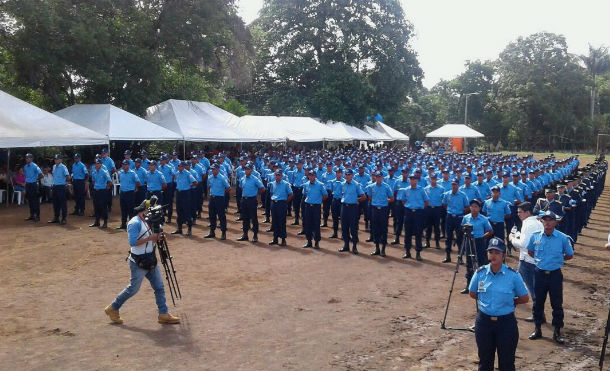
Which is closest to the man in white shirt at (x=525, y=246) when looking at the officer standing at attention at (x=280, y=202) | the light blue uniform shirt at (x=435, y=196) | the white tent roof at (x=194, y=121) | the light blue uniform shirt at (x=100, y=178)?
the light blue uniform shirt at (x=435, y=196)

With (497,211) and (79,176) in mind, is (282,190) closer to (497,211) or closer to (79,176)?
(497,211)

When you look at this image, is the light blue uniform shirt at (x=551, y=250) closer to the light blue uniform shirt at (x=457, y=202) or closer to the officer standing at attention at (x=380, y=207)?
the light blue uniform shirt at (x=457, y=202)

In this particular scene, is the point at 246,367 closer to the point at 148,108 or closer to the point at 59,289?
the point at 59,289

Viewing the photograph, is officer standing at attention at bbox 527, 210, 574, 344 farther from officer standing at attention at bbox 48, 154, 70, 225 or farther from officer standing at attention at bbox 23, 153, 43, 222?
officer standing at attention at bbox 23, 153, 43, 222

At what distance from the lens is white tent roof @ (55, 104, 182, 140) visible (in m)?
20.5

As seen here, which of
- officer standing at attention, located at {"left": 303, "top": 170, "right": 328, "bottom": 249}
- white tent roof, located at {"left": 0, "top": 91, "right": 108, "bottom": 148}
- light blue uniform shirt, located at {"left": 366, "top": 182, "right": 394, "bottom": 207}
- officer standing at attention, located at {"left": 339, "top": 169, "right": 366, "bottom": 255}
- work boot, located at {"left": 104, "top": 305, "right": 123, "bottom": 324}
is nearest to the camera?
work boot, located at {"left": 104, "top": 305, "right": 123, "bottom": 324}

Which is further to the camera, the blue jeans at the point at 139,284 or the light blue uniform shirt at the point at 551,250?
the blue jeans at the point at 139,284

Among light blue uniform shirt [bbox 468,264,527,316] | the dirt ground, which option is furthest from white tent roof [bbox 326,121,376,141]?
light blue uniform shirt [bbox 468,264,527,316]

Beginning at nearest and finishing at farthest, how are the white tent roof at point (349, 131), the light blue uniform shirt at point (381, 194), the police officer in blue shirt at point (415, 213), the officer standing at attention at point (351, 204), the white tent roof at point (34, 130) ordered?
the police officer in blue shirt at point (415, 213) < the light blue uniform shirt at point (381, 194) < the officer standing at attention at point (351, 204) < the white tent roof at point (34, 130) < the white tent roof at point (349, 131)

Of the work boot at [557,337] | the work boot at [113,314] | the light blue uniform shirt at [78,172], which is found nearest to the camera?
the work boot at [557,337]

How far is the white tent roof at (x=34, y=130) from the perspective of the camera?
55.8 ft

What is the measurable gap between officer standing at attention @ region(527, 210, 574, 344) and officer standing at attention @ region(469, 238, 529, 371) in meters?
1.88

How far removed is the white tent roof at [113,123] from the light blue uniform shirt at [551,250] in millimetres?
16326

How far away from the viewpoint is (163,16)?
25672 millimetres
